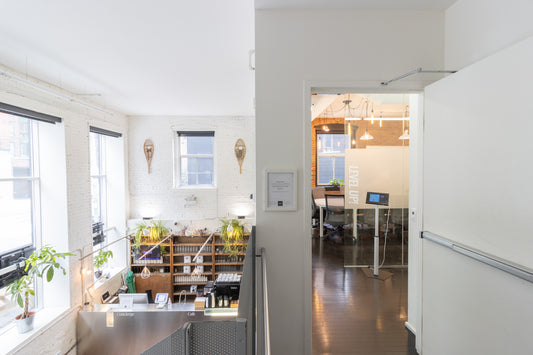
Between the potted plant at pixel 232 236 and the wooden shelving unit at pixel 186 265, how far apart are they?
0.10 metres

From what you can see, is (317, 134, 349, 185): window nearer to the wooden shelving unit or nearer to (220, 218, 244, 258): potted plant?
(220, 218, 244, 258): potted plant

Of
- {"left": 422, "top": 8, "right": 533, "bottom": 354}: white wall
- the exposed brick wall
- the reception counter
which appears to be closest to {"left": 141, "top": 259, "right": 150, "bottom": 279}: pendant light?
the reception counter

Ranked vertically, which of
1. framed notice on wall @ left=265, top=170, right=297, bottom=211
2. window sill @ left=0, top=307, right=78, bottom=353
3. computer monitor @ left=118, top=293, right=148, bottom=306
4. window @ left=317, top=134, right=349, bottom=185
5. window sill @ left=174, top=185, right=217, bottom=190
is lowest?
computer monitor @ left=118, top=293, right=148, bottom=306

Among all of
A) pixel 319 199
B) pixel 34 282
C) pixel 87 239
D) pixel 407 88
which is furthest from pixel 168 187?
pixel 407 88

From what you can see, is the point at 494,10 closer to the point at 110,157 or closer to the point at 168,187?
the point at 168,187

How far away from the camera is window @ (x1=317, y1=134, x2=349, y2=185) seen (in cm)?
809

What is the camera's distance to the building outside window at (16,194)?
135 inches

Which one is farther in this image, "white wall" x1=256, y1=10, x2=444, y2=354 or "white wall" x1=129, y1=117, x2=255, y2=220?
"white wall" x1=129, y1=117, x2=255, y2=220

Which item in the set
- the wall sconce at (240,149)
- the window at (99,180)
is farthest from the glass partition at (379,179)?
the window at (99,180)

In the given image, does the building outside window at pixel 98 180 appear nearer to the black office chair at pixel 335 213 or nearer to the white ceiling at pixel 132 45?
the white ceiling at pixel 132 45

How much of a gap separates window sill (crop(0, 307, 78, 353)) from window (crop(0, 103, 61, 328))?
22cm

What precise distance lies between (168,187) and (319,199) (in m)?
4.13

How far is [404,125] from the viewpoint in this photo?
3414 mm

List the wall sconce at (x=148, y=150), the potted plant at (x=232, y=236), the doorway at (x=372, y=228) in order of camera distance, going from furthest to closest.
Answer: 1. the wall sconce at (x=148, y=150)
2. the potted plant at (x=232, y=236)
3. the doorway at (x=372, y=228)
